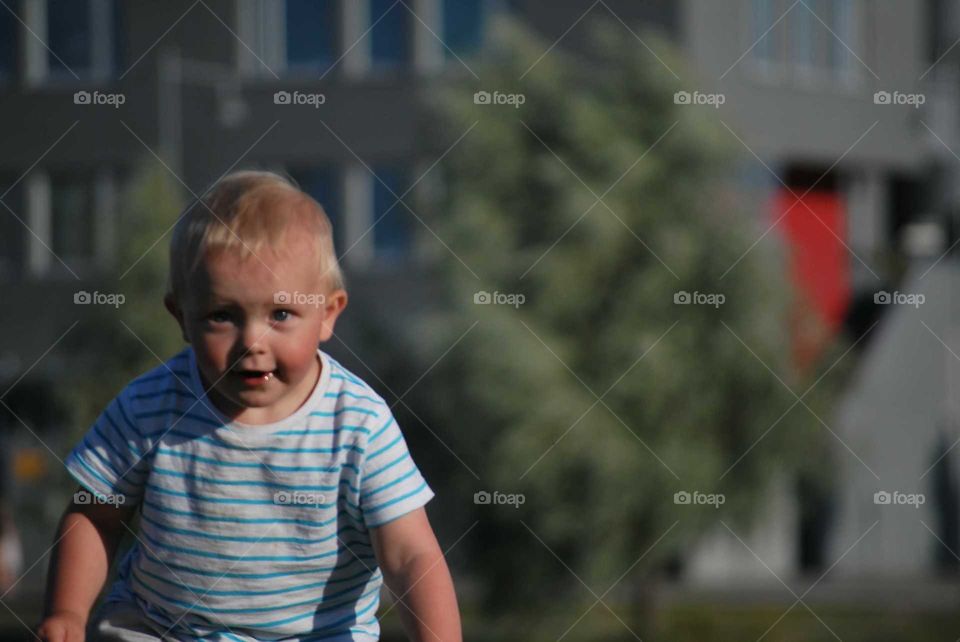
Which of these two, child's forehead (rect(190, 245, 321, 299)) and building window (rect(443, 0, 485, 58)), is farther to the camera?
building window (rect(443, 0, 485, 58))

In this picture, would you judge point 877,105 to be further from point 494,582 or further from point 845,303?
point 494,582

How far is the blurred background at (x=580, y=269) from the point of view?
17828 millimetres

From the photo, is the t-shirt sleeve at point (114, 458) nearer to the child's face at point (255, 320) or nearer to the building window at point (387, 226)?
the child's face at point (255, 320)

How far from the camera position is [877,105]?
28.6 meters

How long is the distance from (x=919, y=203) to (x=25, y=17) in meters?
16.0

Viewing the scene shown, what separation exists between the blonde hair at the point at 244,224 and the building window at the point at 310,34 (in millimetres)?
22872

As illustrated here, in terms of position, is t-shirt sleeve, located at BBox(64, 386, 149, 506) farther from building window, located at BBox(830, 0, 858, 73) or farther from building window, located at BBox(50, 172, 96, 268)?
building window, located at BBox(830, 0, 858, 73)

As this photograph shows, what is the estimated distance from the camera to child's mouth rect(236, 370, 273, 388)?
3.31 metres

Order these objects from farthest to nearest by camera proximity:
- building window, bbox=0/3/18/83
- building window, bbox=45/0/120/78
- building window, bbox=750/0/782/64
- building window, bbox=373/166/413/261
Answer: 1. building window, bbox=750/0/782/64
2. building window, bbox=0/3/18/83
3. building window, bbox=45/0/120/78
4. building window, bbox=373/166/413/261

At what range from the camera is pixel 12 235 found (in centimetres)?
2784

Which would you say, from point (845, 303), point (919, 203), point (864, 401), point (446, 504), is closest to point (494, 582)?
point (446, 504)

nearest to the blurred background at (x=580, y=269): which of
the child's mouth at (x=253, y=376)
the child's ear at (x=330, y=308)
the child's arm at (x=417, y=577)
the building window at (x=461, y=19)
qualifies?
the building window at (x=461, y=19)

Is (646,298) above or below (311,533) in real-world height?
above

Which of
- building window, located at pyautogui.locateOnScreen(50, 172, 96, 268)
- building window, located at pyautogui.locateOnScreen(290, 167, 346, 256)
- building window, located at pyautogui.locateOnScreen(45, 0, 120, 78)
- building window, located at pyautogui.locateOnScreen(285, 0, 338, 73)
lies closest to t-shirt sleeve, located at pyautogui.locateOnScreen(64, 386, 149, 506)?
building window, located at pyautogui.locateOnScreen(290, 167, 346, 256)
